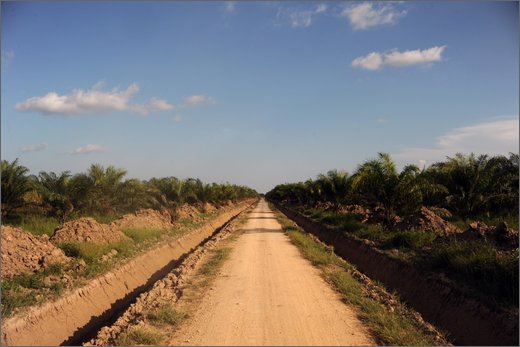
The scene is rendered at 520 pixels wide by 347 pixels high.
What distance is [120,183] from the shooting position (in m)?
22.5

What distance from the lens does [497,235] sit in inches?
480

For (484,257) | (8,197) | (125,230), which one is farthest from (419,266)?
(8,197)

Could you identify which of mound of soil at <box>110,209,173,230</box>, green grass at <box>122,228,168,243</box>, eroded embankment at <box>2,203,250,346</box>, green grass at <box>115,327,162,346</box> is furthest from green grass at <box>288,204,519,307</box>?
mound of soil at <box>110,209,173,230</box>

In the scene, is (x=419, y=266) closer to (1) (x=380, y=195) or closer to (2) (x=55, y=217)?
(1) (x=380, y=195)

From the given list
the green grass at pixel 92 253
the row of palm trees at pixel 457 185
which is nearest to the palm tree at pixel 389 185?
the row of palm trees at pixel 457 185

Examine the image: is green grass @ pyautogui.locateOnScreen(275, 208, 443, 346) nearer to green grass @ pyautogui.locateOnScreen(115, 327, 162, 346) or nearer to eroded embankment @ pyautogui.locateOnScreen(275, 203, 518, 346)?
eroded embankment @ pyautogui.locateOnScreen(275, 203, 518, 346)

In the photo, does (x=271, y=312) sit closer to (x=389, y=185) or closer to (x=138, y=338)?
(x=138, y=338)

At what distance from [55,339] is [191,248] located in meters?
13.2

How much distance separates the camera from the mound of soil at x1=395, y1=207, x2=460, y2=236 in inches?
634

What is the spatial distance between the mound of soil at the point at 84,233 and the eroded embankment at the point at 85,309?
5.58 feet

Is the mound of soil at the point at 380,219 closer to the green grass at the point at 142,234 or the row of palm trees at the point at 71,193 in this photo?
the green grass at the point at 142,234

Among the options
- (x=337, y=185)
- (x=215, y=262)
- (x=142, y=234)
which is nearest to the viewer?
(x=215, y=262)

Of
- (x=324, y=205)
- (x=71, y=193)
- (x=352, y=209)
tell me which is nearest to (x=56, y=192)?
(x=71, y=193)

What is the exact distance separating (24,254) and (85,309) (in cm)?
259
